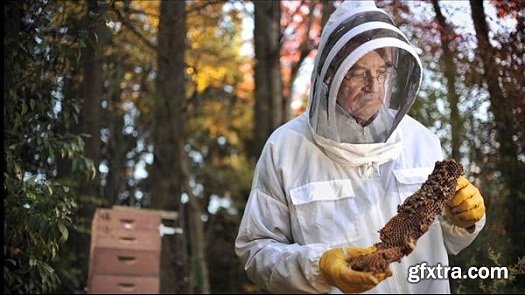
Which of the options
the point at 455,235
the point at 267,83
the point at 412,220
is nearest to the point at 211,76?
the point at 267,83

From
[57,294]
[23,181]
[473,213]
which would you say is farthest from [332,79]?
[57,294]

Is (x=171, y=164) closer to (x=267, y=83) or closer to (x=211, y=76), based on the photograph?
(x=267, y=83)

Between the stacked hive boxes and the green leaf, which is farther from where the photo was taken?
the stacked hive boxes

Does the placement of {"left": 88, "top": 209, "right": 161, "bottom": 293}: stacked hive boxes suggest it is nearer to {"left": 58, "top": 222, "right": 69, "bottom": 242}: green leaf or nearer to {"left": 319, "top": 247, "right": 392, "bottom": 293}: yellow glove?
{"left": 58, "top": 222, "right": 69, "bottom": 242}: green leaf

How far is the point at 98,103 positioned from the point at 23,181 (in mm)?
2195

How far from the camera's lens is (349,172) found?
273 centimetres

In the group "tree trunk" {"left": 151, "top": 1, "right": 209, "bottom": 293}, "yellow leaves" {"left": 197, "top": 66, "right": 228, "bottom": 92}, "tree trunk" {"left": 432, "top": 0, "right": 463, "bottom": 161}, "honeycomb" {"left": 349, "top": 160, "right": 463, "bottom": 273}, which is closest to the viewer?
"honeycomb" {"left": 349, "top": 160, "right": 463, "bottom": 273}

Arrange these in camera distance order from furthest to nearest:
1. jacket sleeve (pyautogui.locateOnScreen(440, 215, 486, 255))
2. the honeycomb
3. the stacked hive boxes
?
the stacked hive boxes
jacket sleeve (pyautogui.locateOnScreen(440, 215, 486, 255))
the honeycomb

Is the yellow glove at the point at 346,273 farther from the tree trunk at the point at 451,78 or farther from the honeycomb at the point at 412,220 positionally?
the tree trunk at the point at 451,78

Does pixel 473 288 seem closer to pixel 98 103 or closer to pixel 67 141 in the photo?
pixel 67 141

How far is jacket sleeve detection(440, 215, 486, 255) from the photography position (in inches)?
104

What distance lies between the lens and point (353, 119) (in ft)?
8.96

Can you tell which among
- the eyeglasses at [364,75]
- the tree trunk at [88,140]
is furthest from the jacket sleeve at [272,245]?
the tree trunk at [88,140]

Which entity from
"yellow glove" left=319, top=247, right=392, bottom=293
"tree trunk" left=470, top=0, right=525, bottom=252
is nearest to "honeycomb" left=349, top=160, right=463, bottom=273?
"yellow glove" left=319, top=247, right=392, bottom=293
